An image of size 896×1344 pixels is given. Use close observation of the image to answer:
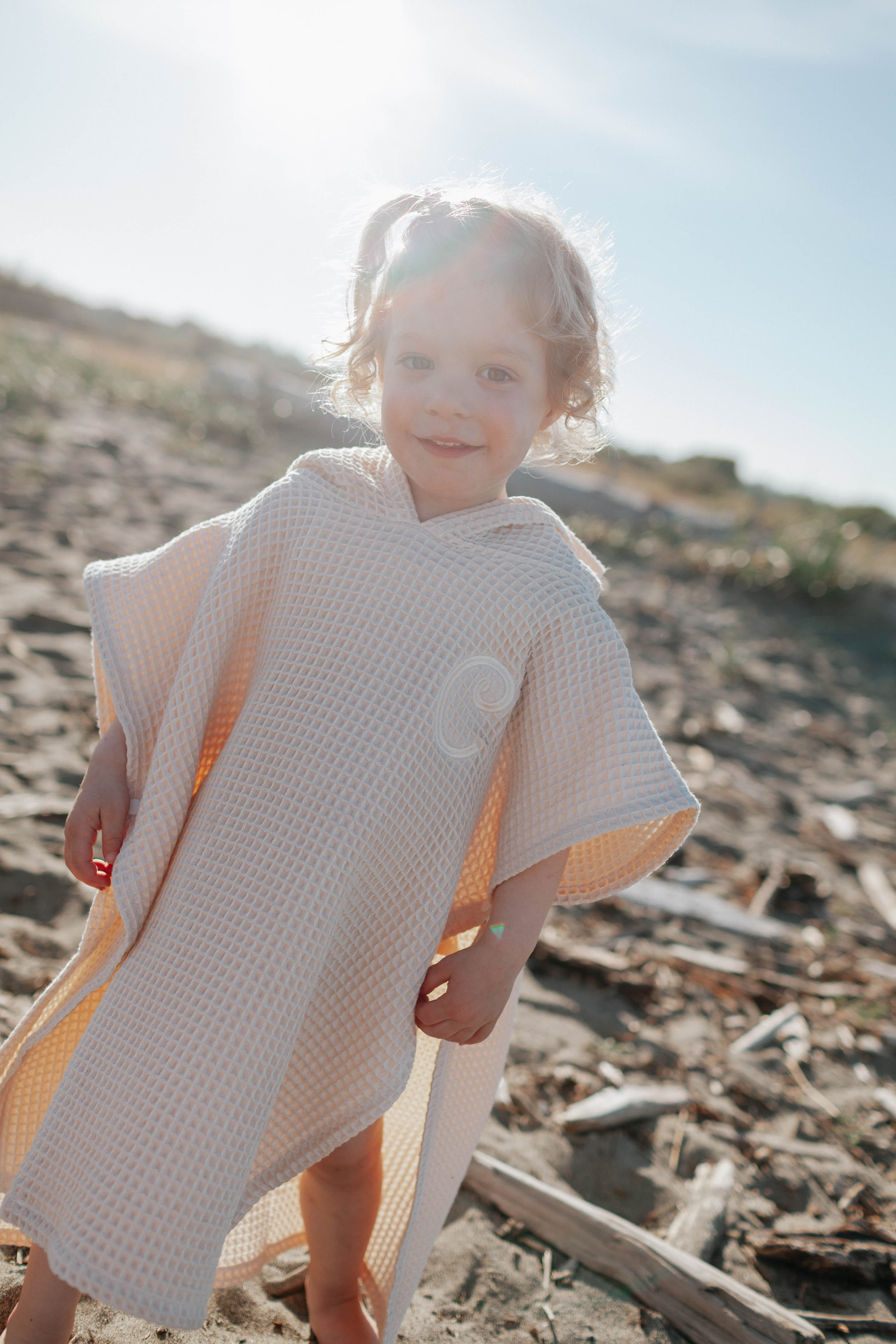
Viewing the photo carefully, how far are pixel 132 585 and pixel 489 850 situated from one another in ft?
2.70

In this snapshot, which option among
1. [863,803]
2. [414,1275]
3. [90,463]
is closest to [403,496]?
[414,1275]

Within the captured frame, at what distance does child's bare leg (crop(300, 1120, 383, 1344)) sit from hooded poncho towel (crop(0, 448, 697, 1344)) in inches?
4.5

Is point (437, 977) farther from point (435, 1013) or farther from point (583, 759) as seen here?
point (583, 759)

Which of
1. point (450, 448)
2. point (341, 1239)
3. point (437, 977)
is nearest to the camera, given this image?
point (437, 977)


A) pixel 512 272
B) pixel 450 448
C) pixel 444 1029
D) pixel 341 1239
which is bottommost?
pixel 341 1239

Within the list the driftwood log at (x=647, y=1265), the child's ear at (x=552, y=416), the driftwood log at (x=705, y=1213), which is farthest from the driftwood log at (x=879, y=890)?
the child's ear at (x=552, y=416)

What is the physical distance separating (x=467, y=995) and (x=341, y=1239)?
2.11ft

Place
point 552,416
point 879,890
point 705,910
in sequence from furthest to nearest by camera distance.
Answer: point 879,890
point 705,910
point 552,416

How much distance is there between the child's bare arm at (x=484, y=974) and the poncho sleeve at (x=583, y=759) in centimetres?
7

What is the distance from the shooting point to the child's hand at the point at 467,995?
56.6 inches

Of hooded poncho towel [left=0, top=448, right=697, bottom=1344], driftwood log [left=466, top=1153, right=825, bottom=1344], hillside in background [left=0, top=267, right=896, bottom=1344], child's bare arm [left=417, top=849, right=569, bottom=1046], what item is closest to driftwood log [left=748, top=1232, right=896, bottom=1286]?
hillside in background [left=0, top=267, right=896, bottom=1344]

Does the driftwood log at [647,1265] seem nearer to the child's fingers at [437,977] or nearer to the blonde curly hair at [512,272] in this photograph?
the child's fingers at [437,977]

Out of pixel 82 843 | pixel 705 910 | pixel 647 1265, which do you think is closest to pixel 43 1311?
pixel 82 843

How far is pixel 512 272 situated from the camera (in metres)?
1.57
